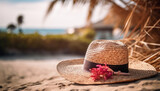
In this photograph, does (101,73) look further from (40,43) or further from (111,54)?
(40,43)

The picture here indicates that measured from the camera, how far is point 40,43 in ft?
25.0

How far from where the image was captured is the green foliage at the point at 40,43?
7.09 meters

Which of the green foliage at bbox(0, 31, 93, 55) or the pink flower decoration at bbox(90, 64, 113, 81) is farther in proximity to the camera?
the green foliage at bbox(0, 31, 93, 55)

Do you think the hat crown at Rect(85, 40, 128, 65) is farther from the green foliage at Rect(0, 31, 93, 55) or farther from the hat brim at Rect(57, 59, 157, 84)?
the green foliage at Rect(0, 31, 93, 55)

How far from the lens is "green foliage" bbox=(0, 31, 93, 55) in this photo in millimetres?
7094

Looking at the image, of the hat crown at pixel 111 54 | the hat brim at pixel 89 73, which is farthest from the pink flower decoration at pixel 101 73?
the hat crown at pixel 111 54

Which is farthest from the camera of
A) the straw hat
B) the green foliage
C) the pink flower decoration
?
the green foliage

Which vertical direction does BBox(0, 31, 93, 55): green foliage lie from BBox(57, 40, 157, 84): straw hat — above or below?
above

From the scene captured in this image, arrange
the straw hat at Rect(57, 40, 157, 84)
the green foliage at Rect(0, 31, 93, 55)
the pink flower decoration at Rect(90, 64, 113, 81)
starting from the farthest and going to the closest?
the green foliage at Rect(0, 31, 93, 55) → the straw hat at Rect(57, 40, 157, 84) → the pink flower decoration at Rect(90, 64, 113, 81)

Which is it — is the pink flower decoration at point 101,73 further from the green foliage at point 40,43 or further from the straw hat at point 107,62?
the green foliage at point 40,43

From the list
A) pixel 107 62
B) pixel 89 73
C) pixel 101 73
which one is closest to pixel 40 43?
pixel 89 73

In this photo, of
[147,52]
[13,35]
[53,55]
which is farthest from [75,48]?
[147,52]

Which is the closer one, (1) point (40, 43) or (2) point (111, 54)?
(2) point (111, 54)

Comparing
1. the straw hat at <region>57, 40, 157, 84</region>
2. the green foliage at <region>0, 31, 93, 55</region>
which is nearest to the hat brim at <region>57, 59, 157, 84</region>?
the straw hat at <region>57, 40, 157, 84</region>
